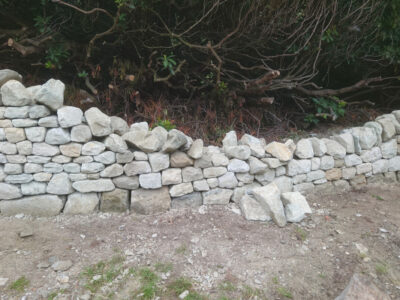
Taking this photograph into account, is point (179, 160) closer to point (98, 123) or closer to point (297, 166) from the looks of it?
point (98, 123)

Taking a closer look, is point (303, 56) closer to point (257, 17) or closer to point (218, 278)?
point (257, 17)

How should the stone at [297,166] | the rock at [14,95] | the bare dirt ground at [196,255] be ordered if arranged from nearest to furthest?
1. the bare dirt ground at [196,255]
2. the rock at [14,95]
3. the stone at [297,166]

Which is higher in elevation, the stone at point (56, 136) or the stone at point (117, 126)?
the stone at point (117, 126)

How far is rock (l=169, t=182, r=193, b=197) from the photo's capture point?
284 cm

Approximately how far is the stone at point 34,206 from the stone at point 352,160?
3.47 m

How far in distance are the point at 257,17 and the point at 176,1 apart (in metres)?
1.04

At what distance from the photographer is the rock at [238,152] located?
9.74 feet

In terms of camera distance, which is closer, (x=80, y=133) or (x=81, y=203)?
(x=80, y=133)

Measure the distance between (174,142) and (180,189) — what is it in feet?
1.78

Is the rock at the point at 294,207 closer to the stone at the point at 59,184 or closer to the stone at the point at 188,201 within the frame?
the stone at the point at 188,201

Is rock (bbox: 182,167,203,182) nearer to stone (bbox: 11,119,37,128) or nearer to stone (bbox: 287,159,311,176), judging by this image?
stone (bbox: 287,159,311,176)

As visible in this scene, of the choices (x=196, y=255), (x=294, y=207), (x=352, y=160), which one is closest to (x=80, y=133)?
(x=196, y=255)

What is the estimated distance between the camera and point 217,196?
9.83 ft

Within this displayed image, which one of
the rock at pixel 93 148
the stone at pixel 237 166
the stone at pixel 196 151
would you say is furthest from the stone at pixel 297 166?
the rock at pixel 93 148
